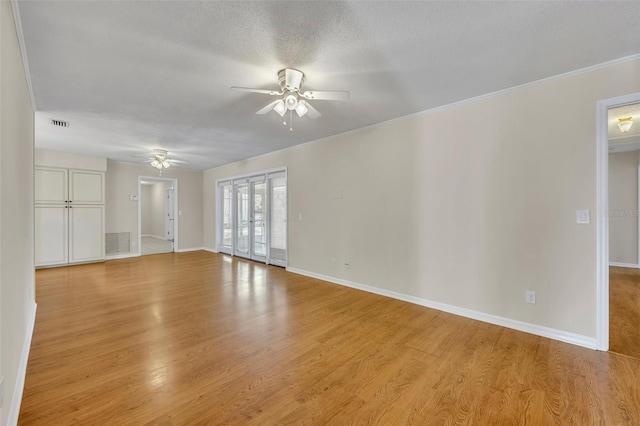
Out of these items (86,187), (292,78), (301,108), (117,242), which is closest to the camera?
(292,78)

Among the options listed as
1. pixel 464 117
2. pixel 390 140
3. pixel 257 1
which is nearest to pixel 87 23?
pixel 257 1

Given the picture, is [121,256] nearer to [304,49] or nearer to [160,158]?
[160,158]

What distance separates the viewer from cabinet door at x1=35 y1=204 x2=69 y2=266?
17.4ft

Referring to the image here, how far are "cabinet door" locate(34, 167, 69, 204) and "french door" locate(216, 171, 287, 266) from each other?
324 centimetres

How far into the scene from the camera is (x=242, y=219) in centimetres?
691

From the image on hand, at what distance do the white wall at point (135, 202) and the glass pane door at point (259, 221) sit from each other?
265 cm

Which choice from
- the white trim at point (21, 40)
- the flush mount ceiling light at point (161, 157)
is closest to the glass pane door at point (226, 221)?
the flush mount ceiling light at point (161, 157)

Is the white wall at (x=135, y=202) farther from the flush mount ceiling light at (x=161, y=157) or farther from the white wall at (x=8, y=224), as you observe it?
the white wall at (x=8, y=224)

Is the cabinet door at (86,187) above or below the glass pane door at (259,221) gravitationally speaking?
above

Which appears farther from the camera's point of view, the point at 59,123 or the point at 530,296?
the point at 59,123

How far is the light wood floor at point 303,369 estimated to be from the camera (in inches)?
64.7

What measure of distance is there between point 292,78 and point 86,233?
632cm

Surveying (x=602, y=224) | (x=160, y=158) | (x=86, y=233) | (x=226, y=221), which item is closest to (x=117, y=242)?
(x=86, y=233)

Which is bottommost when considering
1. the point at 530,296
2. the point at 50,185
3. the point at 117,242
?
the point at 530,296
